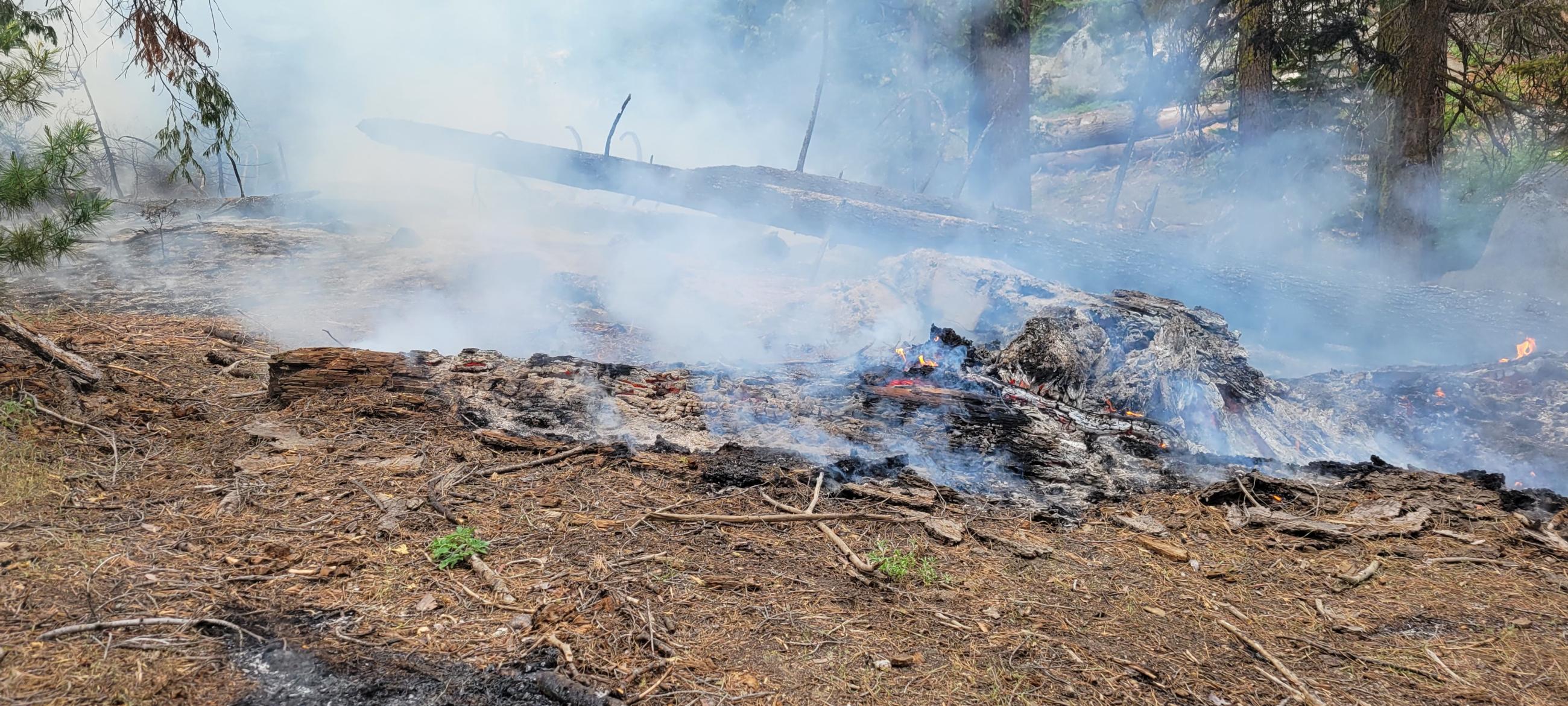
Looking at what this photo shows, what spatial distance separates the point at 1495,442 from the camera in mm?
6043

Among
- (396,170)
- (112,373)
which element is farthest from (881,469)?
(396,170)

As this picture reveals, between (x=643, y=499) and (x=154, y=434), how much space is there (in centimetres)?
278

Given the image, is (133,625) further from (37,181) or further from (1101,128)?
(1101,128)

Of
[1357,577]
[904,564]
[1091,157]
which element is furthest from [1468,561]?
[1091,157]

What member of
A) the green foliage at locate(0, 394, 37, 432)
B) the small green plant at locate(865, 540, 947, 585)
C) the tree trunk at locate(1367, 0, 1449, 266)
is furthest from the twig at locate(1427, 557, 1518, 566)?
the tree trunk at locate(1367, 0, 1449, 266)

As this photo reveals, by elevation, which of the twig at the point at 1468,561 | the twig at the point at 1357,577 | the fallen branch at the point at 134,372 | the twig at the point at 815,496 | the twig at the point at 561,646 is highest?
the twig at the point at 1468,561

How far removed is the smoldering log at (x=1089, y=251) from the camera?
8.27 m

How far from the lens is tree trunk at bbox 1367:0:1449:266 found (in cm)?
882

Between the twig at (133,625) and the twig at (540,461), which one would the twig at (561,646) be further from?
the twig at (540,461)

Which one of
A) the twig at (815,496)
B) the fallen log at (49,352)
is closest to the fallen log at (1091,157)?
the twig at (815,496)

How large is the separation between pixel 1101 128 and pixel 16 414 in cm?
1666

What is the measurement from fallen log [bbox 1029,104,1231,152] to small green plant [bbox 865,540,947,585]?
45.3ft

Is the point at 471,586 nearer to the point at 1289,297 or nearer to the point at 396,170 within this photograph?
the point at 1289,297

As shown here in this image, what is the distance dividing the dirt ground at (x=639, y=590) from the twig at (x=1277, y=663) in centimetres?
1
